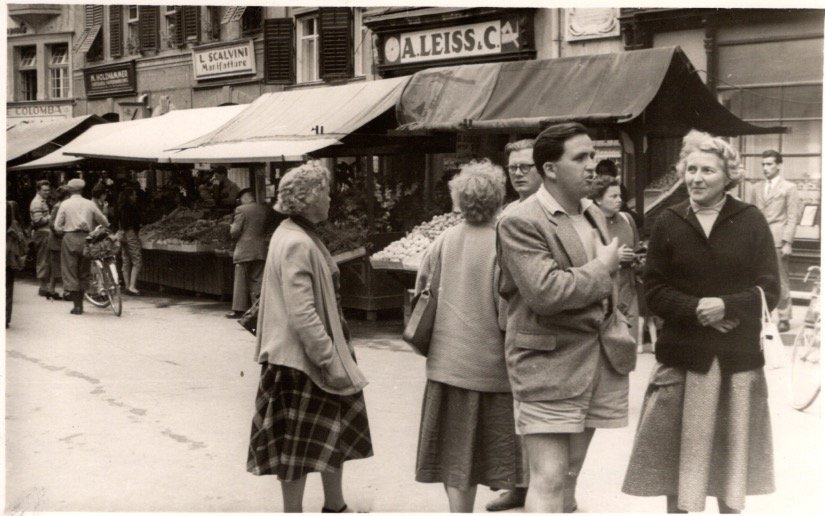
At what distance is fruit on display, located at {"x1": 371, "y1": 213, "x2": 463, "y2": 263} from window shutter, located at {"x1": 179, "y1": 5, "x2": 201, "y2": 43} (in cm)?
1525

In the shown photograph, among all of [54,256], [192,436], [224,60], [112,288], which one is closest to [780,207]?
[192,436]

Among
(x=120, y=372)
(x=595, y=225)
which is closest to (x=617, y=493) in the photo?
(x=595, y=225)

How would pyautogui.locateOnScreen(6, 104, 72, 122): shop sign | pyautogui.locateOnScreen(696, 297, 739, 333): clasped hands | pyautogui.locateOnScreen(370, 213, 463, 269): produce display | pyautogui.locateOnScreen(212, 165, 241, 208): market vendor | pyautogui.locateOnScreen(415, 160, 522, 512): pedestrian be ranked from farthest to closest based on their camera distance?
pyautogui.locateOnScreen(6, 104, 72, 122): shop sign
pyautogui.locateOnScreen(212, 165, 241, 208): market vendor
pyautogui.locateOnScreen(370, 213, 463, 269): produce display
pyautogui.locateOnScreen(415, 160, 522, 512): pedestrian
pyautogui.locateOnScreen(696, 297, 739, 333): clasped hands

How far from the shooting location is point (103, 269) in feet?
46.9

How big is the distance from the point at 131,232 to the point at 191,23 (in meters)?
10.8

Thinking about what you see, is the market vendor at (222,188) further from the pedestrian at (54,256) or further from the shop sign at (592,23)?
the shop sign at (592,23)

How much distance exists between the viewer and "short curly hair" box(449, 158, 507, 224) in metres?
4.80

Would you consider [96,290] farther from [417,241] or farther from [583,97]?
[583,97]

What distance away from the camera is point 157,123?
1886 centimetres

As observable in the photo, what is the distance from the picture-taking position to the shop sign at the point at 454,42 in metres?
17.5

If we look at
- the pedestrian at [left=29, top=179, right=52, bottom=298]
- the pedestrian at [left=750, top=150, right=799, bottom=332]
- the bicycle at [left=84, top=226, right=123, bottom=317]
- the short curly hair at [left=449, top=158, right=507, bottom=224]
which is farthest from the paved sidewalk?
the pedestrian at [left=29, top=179, right=52, bottom=298]

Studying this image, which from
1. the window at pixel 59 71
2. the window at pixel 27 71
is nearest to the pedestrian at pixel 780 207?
the window at pixel 59 71

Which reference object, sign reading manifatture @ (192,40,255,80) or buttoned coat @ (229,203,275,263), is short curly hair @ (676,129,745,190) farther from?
sign reading manifatture @ (192,40,255,80)

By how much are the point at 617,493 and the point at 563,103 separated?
610 cm
